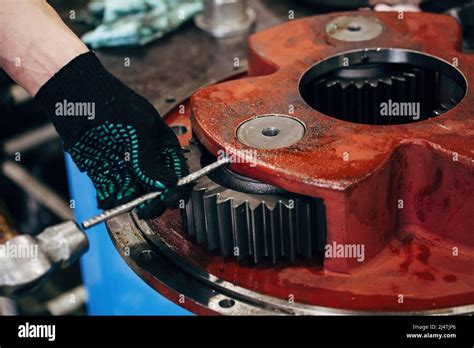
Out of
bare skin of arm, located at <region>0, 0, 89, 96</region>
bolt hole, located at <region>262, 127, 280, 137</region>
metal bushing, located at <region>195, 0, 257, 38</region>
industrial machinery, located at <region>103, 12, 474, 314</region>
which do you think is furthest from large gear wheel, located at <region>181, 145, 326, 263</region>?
metal bushing, located at <region>195, 0, 257, 38</region>

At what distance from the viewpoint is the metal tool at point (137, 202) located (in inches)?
44.1

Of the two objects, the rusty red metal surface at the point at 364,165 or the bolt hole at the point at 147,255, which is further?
the bolt hole at the point at 147,255

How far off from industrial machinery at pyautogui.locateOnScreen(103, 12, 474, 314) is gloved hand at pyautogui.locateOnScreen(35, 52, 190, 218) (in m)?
0.07

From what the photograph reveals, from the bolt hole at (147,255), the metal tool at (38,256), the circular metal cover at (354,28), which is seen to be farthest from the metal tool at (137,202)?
the circular metal cover at (354,28)

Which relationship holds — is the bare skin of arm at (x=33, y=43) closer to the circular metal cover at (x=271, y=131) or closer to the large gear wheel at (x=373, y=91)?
the circular metal cover at (x=271, y=131)

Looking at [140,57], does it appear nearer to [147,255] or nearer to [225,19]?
[225,19]

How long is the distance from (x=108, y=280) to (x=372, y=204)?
611mm

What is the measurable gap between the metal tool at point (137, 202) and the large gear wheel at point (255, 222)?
0.05m

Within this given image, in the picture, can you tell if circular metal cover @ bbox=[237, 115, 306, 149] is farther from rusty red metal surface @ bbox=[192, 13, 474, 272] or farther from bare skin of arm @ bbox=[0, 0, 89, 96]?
bare skin of arm @ bbox=[0, 0, 89, 96]

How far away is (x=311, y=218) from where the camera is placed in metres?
1.22
